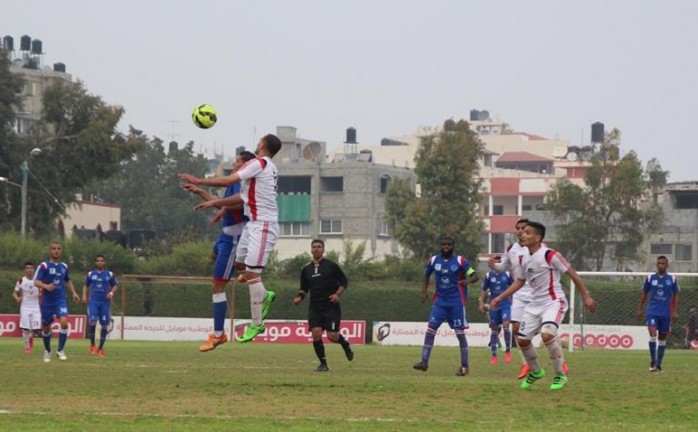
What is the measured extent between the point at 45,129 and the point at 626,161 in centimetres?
3483

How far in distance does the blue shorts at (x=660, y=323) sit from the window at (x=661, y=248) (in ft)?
297

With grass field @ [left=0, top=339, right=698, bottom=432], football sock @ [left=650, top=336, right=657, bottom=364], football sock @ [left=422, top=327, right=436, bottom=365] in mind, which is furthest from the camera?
football sock @ [left=650, top=336, right=657, bottom=364]

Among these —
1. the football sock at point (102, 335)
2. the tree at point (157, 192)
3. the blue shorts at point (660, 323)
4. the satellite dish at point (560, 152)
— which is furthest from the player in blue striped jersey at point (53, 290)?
the satellite dish at point (560, 152)

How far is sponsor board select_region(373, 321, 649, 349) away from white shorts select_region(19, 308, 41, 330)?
18.7m

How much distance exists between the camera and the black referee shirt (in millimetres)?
24844

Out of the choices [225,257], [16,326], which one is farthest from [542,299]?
[16,326]

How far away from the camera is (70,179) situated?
3184 inches

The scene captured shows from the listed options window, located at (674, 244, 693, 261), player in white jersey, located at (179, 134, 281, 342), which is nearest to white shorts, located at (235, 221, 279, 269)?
player in white jersey, located at (179, 134, 281, 342)

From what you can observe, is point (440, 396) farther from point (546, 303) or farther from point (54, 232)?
point (54, 232)

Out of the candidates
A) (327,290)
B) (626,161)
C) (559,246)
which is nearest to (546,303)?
(327,290)

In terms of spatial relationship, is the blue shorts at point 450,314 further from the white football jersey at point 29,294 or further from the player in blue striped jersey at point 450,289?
the white football jersey at point 29,294

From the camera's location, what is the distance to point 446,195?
86.6 meters

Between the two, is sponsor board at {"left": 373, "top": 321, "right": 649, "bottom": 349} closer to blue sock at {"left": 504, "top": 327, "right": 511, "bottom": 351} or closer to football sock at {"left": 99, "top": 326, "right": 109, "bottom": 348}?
blue sock at {"left": 504, "top": 327, "right": 511, "bottom": 351}

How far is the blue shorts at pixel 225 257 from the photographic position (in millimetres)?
18547
